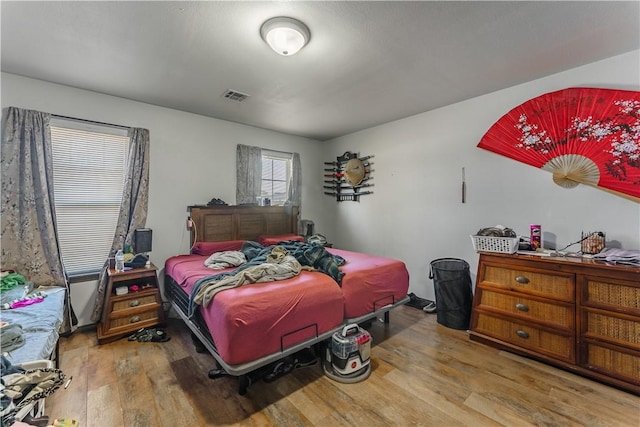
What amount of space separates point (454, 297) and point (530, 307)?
70 centimetres

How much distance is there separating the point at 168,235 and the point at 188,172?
85 cm

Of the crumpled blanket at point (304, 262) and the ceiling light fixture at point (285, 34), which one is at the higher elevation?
the ceiling light fixture at point (285, 34)

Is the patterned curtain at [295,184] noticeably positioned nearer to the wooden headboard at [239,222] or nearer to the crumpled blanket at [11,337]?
the wooden headboard at [239,222]

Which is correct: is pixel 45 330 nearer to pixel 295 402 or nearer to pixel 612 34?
pixel 295 402

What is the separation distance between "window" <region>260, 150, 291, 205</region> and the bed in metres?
1.33

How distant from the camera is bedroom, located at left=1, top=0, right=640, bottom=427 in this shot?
242 centimetres

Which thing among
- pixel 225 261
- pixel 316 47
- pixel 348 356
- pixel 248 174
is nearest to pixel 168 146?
pixel 248 174

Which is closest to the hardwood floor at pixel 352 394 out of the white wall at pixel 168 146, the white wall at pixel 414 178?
the white wall at pixel 414 178

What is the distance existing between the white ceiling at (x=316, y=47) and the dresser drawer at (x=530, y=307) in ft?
6.77

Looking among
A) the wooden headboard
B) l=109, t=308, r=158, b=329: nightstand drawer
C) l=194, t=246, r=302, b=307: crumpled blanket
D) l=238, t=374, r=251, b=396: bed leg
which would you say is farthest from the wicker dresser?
l=109, t=308, r=158, b=329: nightstand drawer

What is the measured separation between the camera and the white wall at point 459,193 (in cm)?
231

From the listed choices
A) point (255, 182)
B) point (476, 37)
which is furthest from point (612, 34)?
point (255, 182)

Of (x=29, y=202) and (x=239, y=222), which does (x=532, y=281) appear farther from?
(x=29, y=202)

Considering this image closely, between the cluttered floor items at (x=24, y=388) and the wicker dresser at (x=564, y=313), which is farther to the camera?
the wicker dresser at (x=564, y=313)
